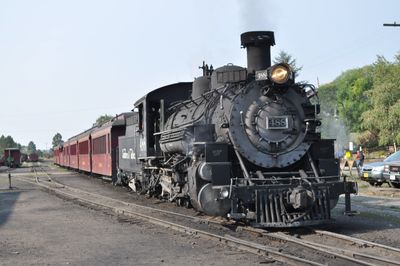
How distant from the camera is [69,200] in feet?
53.7

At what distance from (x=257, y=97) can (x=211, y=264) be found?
3.86 meters

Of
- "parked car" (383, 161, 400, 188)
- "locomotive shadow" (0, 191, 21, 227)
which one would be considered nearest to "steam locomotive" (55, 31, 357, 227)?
"locomotive shadow" (0, 191, 21, 227)

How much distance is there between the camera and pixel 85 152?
106ft

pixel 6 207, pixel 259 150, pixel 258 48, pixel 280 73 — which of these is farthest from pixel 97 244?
pixel 6 207

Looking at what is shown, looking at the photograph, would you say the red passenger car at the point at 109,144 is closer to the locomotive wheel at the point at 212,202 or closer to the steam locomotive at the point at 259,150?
the steam locomotive at the point at 259,150

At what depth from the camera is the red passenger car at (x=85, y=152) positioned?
1194 inches

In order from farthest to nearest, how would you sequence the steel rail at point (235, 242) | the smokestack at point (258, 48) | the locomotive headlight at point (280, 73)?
the smokestack at point (258, 48) < the locomotive headlight at point (280, 73) < the steel rail at point (235, 242)

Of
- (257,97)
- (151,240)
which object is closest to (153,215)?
(151,240)

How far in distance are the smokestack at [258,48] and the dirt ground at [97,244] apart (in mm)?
3478

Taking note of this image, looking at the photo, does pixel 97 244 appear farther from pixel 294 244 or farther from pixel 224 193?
pixel 294 244

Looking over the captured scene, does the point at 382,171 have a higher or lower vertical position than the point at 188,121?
lower

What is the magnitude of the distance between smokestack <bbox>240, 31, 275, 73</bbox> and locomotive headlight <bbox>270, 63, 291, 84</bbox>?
592mm

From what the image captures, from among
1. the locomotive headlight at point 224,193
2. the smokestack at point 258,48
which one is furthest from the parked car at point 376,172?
the locomotive headlight at point 224,193

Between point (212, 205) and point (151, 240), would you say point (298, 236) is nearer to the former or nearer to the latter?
point (212, 205)
